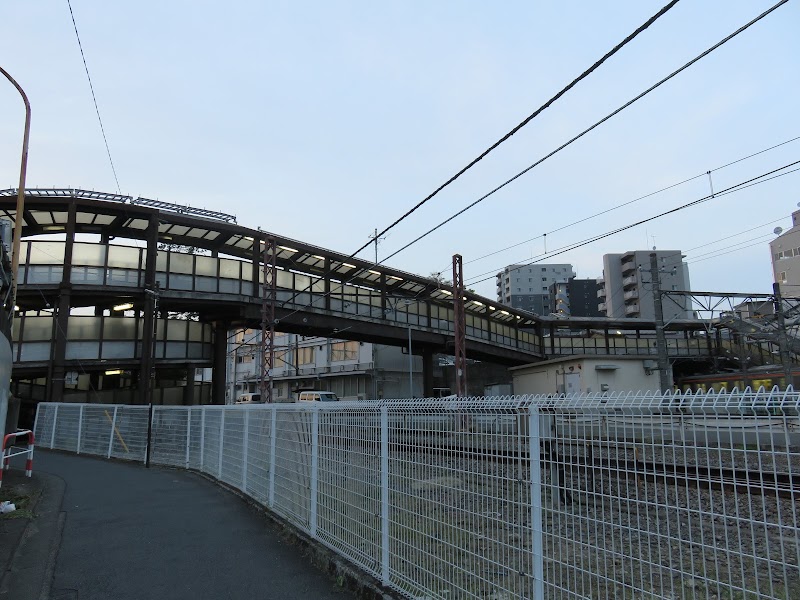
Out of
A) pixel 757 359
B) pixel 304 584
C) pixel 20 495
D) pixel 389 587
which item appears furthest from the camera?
pixel 757 359

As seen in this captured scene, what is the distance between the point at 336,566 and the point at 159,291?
23969mm

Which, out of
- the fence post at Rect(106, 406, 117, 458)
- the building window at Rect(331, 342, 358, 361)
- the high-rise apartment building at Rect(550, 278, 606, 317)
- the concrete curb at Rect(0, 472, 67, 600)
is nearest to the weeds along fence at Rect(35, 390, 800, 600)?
the concrete curb at Rect(0, 472, 67, 600)

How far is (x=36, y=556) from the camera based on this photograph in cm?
624

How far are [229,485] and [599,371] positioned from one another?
28.2 meters

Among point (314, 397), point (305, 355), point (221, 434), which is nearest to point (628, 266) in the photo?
point (305, 355)

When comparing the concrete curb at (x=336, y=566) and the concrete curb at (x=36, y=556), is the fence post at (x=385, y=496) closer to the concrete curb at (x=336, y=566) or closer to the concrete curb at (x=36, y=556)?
the concrete curb at (x=336, y=566)

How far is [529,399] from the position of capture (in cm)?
346

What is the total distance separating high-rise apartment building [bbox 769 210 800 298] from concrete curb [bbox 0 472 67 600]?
76.6 m

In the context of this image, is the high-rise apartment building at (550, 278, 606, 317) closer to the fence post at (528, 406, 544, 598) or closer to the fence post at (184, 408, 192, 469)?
the fence post at (184, 408, 192, 469)

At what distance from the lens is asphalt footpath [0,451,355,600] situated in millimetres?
5234

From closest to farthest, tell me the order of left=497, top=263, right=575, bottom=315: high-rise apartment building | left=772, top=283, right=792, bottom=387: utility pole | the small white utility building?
left=772, top=283, right=792, bottom=387: utility pole → the small white utility building → left=497, top=263, right=575, bottom=315: high-rise apartment building

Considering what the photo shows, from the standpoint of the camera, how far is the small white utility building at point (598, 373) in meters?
34.0

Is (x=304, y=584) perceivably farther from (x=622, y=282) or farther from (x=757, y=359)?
(x=622, y=282)

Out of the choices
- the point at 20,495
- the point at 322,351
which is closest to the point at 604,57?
the point at 20,495
